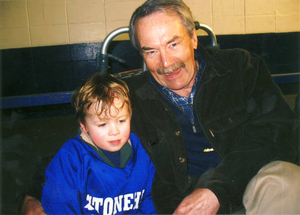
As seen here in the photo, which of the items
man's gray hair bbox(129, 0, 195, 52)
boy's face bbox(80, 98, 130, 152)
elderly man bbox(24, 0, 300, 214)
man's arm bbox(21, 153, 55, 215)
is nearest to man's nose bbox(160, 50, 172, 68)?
elderly man bbox(24, 0, 300, 214)

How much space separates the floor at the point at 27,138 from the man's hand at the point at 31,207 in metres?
0.22

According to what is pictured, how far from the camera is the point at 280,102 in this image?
117 centimetres

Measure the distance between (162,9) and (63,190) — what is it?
39.5 inches

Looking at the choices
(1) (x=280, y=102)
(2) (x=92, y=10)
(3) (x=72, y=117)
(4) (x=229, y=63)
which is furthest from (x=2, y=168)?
(1) (x=280, y=102)

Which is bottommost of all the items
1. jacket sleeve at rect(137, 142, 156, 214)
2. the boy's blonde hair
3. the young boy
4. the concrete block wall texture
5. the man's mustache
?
jacket sleeve at rect(137, 142, 156, 214)

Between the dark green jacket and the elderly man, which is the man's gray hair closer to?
the elderly man

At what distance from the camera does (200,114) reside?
1245 millimetres

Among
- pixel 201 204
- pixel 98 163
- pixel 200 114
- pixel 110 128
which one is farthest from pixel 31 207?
pixel 200 114

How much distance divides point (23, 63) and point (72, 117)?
1.38ft

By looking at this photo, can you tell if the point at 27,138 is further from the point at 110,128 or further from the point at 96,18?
the point at 96,18

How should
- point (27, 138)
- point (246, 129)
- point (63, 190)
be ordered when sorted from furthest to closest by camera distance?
point (27, 138) < point (246, 129) < point (63, 190)

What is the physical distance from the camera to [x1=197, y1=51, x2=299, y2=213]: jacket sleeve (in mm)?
1101

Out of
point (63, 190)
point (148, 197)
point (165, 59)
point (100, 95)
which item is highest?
point (165, 59)

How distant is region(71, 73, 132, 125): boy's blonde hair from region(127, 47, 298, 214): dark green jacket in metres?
0.14
